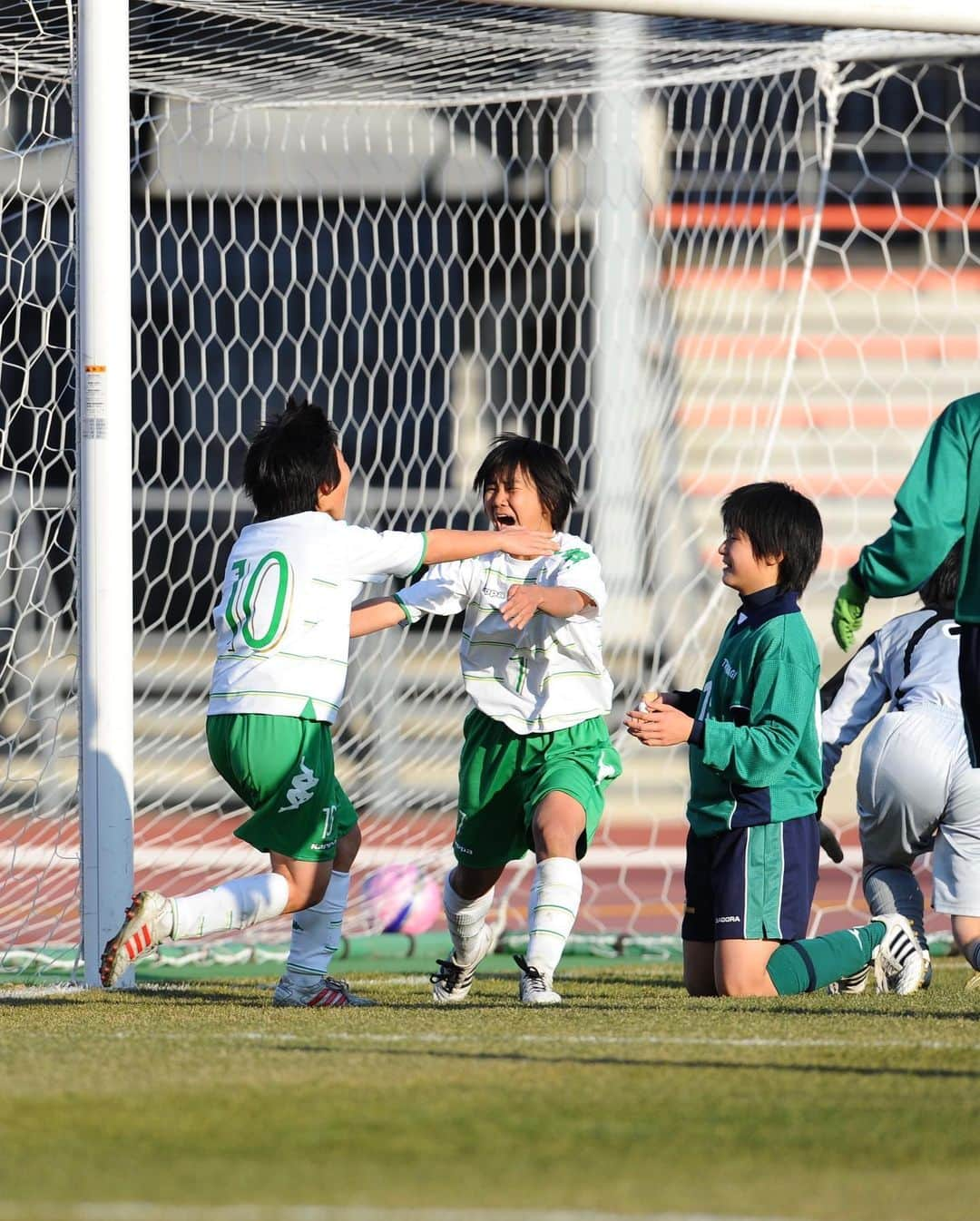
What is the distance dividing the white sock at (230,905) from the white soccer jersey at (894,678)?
64.2 inches

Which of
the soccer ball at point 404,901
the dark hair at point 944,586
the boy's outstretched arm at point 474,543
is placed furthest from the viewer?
the soccer ball at point 404,901

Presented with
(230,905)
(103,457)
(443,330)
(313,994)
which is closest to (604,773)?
(313,994)

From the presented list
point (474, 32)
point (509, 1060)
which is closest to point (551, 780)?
point (509, 1060)

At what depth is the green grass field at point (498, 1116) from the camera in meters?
2.09

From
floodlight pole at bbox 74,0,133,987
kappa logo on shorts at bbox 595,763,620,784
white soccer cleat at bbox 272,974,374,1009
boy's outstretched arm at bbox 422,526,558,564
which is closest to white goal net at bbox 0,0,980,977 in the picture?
floodlight pole at bbox 74,0,133,987

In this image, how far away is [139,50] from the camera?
5.72m

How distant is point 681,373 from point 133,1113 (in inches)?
234

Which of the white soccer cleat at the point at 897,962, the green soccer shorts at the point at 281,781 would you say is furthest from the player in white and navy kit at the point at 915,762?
the green soccer shorts at the point at 281,781

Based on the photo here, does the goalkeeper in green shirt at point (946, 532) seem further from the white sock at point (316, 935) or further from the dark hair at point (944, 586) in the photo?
the white sock at point (316, 935)

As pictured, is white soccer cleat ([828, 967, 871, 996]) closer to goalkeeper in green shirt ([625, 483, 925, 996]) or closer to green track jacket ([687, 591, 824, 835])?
goalkeeper in green shirt ([625, 483, 925, 996])

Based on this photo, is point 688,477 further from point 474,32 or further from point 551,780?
point 551,780

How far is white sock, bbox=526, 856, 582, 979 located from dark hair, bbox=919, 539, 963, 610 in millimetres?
1320

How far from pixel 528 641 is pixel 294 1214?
8.43ft

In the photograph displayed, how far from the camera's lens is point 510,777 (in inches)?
175
